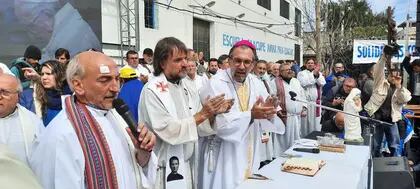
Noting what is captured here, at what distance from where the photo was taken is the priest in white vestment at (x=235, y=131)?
363 centimetres

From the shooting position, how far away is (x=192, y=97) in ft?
12.5

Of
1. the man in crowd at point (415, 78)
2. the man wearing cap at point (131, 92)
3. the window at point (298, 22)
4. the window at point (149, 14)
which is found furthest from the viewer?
the window at point (298, 22)

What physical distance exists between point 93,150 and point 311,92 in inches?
290

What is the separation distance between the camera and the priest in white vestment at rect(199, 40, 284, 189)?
143 inches

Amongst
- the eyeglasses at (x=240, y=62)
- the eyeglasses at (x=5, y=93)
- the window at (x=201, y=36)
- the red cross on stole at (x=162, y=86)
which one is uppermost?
the window at (x=201, y=36)

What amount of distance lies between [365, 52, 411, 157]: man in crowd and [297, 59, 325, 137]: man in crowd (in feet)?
4.42

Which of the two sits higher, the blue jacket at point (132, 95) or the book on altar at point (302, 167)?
the blue jacket at point (132, 95)

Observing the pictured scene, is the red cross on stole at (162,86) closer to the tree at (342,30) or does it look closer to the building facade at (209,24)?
the building facade at (209,24)

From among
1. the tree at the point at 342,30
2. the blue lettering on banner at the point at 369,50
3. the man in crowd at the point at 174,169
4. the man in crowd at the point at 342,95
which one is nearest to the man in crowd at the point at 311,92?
the man in crowd at the point at 342,95

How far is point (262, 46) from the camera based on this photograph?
2850cm

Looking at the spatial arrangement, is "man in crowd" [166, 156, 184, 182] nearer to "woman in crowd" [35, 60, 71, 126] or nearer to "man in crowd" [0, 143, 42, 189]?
"woman in crowd" [35, 60, 71, 126]

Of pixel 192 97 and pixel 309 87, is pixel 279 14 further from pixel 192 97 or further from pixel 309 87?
pixel 192 97

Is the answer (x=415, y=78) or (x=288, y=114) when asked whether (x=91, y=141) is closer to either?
(x=288, y=114)

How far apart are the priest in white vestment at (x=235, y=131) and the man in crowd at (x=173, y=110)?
0.26 meters
